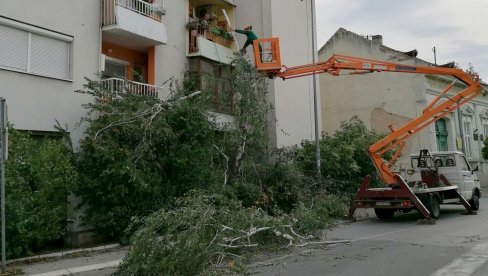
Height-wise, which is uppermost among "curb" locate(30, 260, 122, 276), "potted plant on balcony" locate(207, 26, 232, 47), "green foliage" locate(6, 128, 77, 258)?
"potted plant on balcony" locate(207, 26, 232, 47)

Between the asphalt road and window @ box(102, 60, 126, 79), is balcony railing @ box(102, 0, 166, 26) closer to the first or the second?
window @ box(102, 60, 126, 79)

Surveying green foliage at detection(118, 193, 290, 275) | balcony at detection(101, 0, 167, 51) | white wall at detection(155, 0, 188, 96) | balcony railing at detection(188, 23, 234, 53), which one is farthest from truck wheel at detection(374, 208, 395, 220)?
balcony at detection(101, 0, 167, 51)

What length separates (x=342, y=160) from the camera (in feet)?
63.8

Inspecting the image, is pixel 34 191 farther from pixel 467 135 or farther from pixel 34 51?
pixel 467 135

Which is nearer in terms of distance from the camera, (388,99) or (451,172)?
(451,172)

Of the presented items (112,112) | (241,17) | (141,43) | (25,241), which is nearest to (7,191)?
(25,241)

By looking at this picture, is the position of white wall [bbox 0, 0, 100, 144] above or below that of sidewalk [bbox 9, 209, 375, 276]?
above

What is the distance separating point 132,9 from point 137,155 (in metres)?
6.08

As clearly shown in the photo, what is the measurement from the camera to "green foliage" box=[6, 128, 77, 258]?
30.3 feet

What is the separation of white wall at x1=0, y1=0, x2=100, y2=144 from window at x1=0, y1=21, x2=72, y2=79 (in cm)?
19

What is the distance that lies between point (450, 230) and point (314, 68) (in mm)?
6049

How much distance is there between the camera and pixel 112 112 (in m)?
11.9

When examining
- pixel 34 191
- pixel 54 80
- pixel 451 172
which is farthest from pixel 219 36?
pixel 34 191

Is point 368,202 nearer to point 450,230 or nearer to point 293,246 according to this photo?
point 450,230
